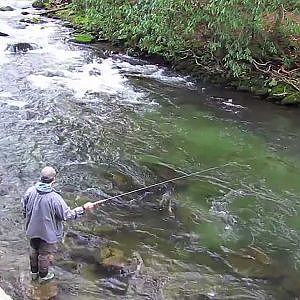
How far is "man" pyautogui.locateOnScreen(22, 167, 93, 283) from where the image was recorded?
21.6 ft

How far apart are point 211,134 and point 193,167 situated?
2.41m

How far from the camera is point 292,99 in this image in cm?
1612

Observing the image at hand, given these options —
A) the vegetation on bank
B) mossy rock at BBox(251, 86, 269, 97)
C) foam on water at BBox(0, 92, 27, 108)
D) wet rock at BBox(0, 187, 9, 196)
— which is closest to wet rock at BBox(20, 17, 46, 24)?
the vegetation on bank

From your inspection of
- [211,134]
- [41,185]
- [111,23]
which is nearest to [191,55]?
[111,23]

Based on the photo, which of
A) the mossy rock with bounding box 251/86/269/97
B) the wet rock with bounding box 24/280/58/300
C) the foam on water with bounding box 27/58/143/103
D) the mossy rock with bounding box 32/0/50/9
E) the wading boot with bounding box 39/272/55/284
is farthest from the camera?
the mossy rock with bounding box 32/0/50/9

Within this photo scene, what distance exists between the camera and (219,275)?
26.1ft

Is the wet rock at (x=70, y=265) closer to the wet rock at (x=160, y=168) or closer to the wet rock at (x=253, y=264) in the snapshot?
the wet rock at (x=253, y=264)

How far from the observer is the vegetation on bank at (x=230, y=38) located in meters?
16.4

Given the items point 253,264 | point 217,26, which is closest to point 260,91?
point 217,26

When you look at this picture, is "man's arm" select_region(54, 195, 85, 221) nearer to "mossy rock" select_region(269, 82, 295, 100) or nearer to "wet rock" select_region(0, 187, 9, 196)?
"wet rock" select_region(0, 187, 9, 196)

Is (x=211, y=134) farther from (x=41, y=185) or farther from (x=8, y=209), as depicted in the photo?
(x=41, y=185)

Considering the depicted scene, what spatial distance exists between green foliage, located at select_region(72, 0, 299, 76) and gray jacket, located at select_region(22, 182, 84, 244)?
36.4ft

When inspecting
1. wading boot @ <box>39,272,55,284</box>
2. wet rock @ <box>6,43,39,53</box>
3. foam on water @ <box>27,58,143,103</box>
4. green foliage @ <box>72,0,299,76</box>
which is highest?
green foliage @ <box>72,0,299,76</box>

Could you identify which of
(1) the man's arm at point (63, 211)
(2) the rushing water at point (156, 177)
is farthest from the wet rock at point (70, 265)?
(1) the man's arm at point (63, 211)
